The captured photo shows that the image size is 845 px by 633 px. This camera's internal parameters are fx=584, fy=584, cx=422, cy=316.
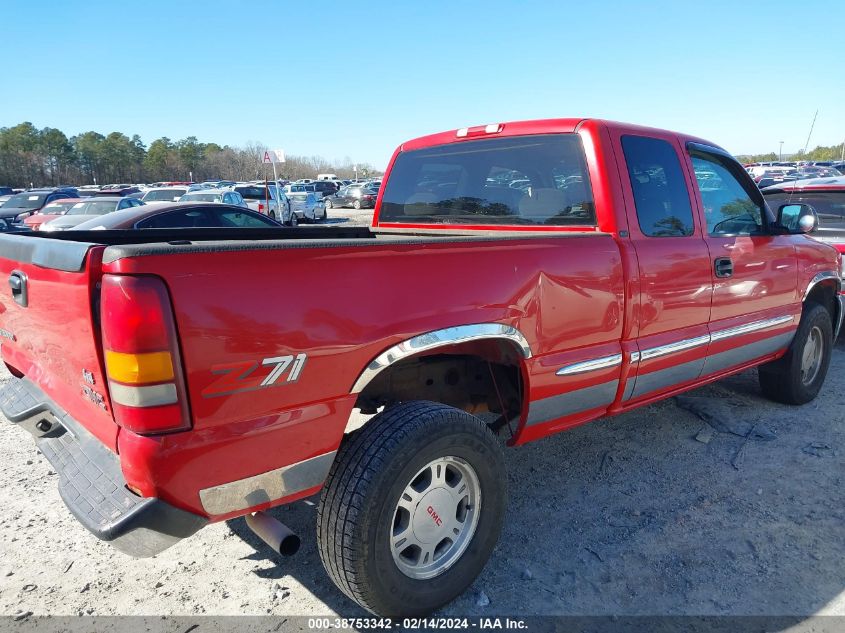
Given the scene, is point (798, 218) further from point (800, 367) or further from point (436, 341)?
point (436, 341)

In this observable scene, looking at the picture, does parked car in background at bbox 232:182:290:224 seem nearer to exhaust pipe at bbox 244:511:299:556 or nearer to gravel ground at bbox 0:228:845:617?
gravel ground at bbox 0:228:845:617

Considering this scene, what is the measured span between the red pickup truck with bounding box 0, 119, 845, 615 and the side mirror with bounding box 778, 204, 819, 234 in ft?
0.08

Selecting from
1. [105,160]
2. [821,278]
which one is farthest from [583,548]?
[105,160]

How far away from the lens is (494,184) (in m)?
3.64

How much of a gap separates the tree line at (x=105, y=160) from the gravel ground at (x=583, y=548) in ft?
213

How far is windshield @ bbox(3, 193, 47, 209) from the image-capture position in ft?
61.5

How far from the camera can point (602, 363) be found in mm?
2998

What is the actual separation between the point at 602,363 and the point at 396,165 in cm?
219

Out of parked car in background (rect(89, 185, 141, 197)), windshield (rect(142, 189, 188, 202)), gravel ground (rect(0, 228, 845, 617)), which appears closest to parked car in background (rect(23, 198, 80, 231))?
windshield (rect(142, 189, 188, 202))

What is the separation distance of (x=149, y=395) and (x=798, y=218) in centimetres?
427

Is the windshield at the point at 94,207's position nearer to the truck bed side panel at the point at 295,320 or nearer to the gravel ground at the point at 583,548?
the gravel ground at the point at 583,548

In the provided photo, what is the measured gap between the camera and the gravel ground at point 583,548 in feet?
8.27

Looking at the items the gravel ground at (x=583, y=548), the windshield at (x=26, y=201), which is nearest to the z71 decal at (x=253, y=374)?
the gravel ground at (x=583, y=548)

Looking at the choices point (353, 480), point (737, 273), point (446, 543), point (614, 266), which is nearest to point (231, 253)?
point (353, 480)
